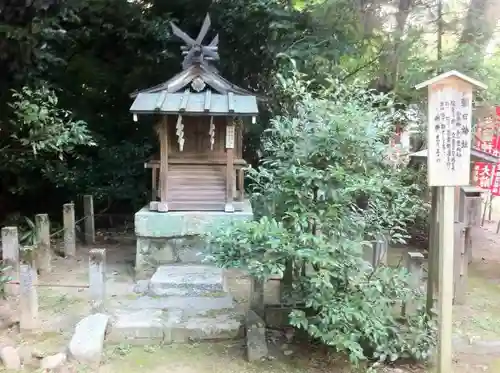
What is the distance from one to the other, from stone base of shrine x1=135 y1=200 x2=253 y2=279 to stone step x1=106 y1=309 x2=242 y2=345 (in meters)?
1.91

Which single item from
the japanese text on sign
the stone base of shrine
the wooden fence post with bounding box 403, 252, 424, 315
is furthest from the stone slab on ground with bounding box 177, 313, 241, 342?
the japanese text on sign

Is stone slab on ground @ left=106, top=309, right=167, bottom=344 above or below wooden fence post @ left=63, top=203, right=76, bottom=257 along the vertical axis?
below

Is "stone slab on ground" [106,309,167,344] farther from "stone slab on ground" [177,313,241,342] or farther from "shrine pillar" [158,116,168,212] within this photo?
"shrine pillar" [158,116,168,212]

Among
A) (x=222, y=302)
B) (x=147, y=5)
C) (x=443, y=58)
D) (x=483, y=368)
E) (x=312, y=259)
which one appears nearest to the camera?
(x=312, y=259)

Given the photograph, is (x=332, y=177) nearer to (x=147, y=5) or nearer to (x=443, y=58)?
(x=443, y=58)

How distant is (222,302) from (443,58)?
5096mm

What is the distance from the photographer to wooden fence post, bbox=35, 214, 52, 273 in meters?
7.34

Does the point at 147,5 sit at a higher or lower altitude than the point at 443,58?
higher

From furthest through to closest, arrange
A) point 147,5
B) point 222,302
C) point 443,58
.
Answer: point 147,5 < point 443,58 < point 222,302

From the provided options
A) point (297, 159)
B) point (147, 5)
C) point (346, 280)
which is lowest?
point (346, 280)

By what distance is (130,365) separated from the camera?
462 centimetres

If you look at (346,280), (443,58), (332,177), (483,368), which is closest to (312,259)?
(346,280)

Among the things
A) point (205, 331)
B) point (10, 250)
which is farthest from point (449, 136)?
point (10, 250)

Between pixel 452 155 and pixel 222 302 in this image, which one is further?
pixel 222 302
